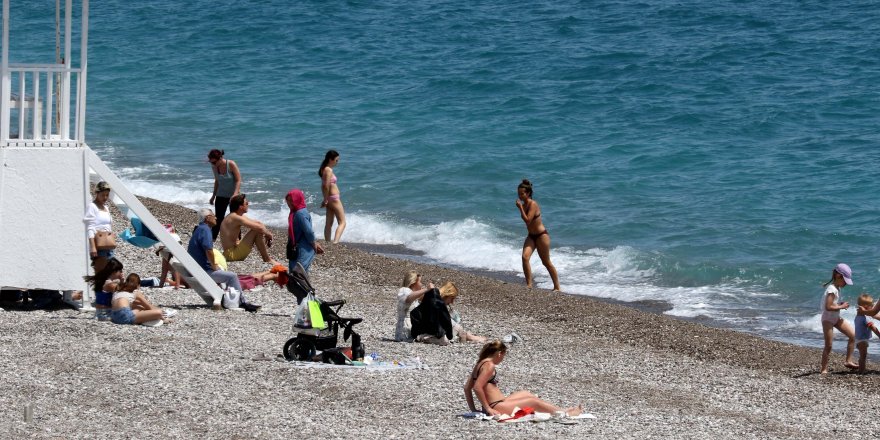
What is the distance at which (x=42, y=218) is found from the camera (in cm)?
1152

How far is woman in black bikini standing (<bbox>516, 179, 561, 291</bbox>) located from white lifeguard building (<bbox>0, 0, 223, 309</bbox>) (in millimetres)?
5230

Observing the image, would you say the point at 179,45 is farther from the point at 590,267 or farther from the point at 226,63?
the point at 590,267

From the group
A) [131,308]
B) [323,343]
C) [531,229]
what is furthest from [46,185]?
[531,229]

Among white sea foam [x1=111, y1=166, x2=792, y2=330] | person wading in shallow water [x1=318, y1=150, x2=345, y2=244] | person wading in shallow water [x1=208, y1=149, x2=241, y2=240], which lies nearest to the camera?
person wading in shallow water [x1=208, y1=149, x2=241, y2=240]

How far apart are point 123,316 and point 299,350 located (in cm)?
181

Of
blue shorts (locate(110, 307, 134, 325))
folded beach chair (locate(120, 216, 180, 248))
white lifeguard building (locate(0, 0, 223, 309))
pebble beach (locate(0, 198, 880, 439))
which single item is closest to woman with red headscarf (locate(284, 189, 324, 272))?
pebble beach (locate(0, 198, 880, 439))

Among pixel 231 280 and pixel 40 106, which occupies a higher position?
pixel 40 106

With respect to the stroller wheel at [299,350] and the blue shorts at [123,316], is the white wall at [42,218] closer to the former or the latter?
the blue shorts at [123,316]

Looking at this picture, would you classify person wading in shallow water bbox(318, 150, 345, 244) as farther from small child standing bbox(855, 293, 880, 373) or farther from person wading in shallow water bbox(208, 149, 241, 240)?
small child standing bbox(855, 293, 880, 373)

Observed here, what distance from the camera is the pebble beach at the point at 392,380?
28.1 ft

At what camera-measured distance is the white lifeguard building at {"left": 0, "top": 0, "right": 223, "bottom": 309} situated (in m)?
11.4

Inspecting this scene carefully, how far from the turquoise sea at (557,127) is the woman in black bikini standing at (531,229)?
125 centimetres

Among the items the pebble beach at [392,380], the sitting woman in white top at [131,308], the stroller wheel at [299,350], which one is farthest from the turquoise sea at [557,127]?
the sitting woman in white top at [131,308]

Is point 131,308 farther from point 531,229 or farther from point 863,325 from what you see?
point 863,325
